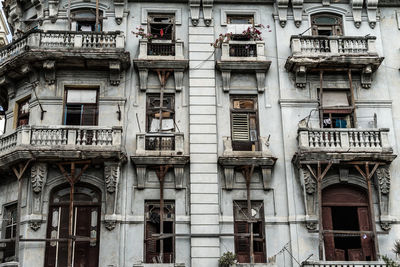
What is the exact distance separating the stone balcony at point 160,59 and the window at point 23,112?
4.86 meters

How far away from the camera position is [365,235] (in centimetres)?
2088

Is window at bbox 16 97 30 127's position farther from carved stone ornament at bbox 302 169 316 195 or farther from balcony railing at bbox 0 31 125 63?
carved stone ornament at bbox 302 169 316 195

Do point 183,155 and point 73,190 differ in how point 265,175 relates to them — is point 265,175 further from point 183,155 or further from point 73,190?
point 73,190

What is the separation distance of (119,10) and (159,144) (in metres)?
6.47

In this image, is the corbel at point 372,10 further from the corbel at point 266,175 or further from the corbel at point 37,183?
the corbel at point 37,183

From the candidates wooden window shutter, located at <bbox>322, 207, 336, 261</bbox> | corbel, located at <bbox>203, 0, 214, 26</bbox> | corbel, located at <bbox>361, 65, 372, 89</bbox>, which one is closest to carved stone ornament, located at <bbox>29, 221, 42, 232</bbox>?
wooden window shutter, located at <bbox>322, 207, 336, 261</bbox>

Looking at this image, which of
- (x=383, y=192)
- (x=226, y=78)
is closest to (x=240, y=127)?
(x=226, y=78)

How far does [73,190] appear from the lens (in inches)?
829

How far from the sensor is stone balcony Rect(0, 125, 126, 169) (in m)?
20.6

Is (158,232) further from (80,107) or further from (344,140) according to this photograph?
(344,140)

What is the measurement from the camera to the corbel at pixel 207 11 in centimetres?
2419

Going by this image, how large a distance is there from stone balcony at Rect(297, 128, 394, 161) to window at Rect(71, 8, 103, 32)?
997 cm

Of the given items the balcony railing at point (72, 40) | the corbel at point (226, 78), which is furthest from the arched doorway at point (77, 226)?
the corbel at point (226, 78)

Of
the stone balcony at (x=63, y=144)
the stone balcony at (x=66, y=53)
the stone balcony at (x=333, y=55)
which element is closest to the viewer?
the stone balcony at (x=63, y=144)
